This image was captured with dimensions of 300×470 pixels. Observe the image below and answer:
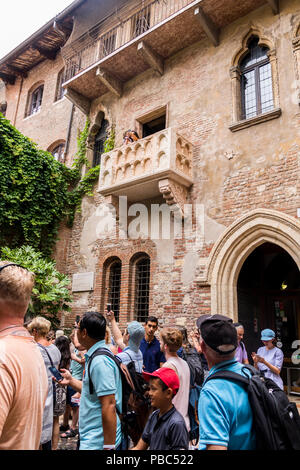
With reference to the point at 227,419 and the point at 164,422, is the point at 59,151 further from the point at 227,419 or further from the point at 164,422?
the point at 227,419

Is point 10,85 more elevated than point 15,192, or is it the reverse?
point 10,85

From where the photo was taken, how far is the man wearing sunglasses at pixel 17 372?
1545mm

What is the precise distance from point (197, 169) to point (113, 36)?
268 inches

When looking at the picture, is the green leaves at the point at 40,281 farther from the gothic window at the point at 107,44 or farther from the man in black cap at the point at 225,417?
the man in black cap at the point at 225,417

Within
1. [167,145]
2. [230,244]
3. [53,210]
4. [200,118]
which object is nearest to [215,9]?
[200,118]

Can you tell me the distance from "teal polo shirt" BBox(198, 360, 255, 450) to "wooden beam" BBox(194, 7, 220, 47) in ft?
33.8

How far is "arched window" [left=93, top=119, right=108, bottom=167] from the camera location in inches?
511

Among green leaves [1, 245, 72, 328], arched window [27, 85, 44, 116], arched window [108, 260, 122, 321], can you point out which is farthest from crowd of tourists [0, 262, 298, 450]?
arched window [27, 85, 44, 116]

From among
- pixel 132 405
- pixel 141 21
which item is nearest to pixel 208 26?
pixel 141 21

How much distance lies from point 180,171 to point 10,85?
48.9ft

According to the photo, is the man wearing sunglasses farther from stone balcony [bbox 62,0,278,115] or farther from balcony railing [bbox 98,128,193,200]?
stone balcony [bbox 62,0,278,115]

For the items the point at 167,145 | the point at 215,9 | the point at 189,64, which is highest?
the point at 215,9

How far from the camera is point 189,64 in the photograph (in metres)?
10.5
